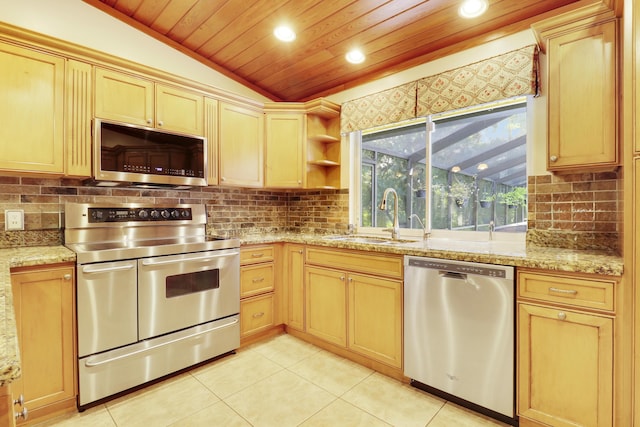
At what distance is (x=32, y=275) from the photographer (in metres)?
1.61

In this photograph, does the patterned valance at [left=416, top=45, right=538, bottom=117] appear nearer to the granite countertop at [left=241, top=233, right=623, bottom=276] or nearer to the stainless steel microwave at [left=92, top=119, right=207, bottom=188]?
the granite countertop at [left=241, top=233, right=623, bottom=276]

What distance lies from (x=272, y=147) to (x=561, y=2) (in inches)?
91.5

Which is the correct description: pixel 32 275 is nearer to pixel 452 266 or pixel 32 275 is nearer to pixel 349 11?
pixel 452 266

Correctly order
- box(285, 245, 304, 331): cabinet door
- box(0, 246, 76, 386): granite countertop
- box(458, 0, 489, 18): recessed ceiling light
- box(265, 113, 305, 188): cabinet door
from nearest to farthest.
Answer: box(0, 246, 76, 386): granite countertop → box(458, 0, 489, 18): recessed ceiling light → box(285, 245, 304, 331): cabinet door → box(265, 113, 305, 188): cabinet door

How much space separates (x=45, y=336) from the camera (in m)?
1.66

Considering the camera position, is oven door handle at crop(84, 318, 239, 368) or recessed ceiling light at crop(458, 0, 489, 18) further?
recessed ceiling light at crop(458, 0, 489, 18)

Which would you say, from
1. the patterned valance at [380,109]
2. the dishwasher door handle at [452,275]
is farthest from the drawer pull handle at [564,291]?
the patterned valance at [380,109]

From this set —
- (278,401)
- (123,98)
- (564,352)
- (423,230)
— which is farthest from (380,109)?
(278,401)

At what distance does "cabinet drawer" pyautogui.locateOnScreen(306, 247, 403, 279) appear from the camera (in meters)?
2.07

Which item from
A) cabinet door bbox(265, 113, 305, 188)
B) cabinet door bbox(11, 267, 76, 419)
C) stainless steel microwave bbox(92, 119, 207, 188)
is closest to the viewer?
cabinet door bbox(11, 267, 76, 419)

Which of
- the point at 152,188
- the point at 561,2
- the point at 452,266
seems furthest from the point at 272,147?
the point at 561,2

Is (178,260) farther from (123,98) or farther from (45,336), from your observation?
(123,98)

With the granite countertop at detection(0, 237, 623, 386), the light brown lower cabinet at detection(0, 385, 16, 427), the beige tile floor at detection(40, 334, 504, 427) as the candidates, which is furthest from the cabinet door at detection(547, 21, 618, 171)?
the light brown lower cabinet at detection(0, 385, 16, 427)

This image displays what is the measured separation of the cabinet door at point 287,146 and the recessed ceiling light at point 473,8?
1555 millimetres
